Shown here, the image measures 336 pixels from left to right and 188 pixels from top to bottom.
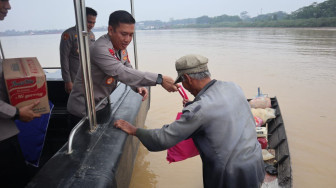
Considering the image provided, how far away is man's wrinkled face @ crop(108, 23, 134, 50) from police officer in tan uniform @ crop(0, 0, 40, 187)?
2.53 ft

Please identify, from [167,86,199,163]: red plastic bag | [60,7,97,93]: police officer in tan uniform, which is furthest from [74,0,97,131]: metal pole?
[60,7,97,93]: police officer in tan uniform

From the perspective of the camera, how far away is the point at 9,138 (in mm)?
1701

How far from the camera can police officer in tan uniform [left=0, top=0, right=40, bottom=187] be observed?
1.55 meters

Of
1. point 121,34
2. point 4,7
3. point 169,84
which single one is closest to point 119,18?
point 121,34

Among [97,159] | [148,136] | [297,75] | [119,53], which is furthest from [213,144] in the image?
[297,75]

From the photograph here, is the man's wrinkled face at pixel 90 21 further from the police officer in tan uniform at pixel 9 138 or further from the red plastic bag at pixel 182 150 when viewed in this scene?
the red plastic bag at pixel 182 150

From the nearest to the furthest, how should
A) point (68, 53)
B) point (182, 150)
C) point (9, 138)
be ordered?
point (9, 138) → point (182, 150) → point (68, 53)

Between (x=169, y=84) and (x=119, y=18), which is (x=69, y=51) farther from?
(x=169, y=84)

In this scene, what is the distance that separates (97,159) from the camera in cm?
162

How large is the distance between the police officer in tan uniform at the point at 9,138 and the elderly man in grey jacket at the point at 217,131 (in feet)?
2.89

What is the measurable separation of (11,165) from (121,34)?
1.34 meters

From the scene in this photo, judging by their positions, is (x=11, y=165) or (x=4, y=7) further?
(x=11, y=165)

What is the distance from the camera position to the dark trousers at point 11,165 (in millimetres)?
1695

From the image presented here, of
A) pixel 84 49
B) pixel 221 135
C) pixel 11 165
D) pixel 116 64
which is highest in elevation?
pixel 84 49
